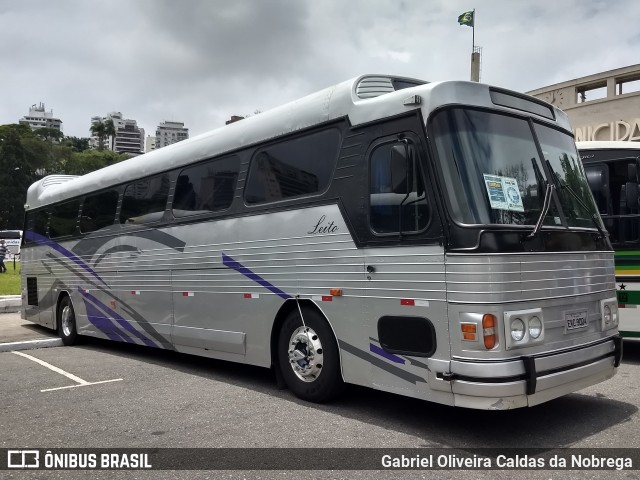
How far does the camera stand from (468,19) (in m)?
26.7

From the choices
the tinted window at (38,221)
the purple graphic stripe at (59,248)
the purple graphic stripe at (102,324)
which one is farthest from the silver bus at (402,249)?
the tinted window at (38,221)

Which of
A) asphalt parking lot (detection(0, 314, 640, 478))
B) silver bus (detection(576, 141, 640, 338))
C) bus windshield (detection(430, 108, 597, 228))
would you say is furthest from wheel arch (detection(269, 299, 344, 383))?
silver bus (detection(576, 141, 640, 338))

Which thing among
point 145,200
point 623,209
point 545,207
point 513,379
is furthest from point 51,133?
point 513,379

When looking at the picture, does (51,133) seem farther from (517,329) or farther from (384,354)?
(517,329)

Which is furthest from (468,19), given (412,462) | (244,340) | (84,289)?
(412,462)

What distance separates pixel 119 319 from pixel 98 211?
2.14 metres

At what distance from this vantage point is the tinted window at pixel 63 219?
1158 cm

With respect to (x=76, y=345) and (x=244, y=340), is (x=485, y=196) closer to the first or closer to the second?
(x=244, y=340)

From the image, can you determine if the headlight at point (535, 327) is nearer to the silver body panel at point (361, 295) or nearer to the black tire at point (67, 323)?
the silver body panel at point (361, 295)

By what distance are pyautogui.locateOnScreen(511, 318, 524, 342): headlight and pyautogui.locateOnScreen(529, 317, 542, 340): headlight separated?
0.11 m

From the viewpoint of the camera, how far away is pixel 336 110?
6023 mm

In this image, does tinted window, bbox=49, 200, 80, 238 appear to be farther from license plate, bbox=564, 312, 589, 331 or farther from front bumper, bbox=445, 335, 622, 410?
license plate, bbox=564, 312, 589, 331

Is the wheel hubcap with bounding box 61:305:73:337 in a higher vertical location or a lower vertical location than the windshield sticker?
lower

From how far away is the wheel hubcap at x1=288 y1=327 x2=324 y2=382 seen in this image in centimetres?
602
